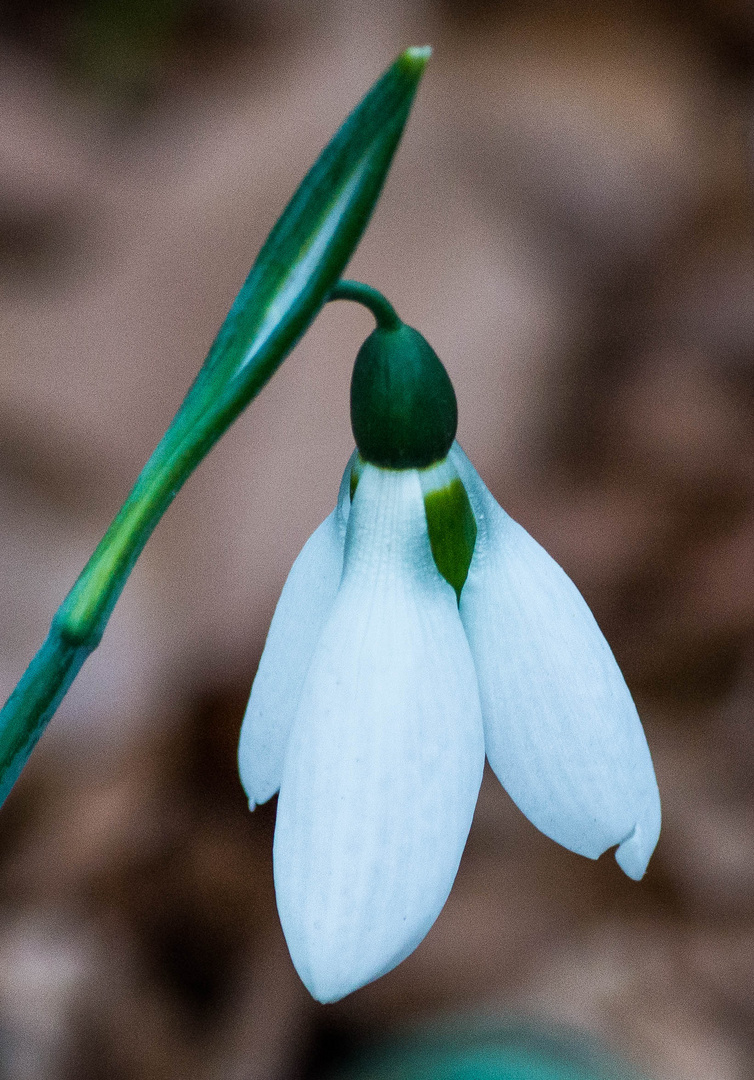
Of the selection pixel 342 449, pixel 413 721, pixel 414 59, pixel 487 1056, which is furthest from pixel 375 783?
pixel 342 449

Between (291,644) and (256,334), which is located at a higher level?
(256,334)

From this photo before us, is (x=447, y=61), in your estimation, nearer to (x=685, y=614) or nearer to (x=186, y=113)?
(x=186, y=113)

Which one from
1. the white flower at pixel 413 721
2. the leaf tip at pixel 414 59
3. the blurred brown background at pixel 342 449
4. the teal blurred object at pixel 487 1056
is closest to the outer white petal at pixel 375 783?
the white flower at pixel 413 721

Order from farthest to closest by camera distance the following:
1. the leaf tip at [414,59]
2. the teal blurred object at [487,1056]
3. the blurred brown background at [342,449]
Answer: the blurred brown background at [342,449]
the teal blurred object at [487,1056]
the leaf tip at [414,59]

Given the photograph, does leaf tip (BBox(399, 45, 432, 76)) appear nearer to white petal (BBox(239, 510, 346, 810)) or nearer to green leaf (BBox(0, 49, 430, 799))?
green leaf (BBox(0, 49, 430, 799))

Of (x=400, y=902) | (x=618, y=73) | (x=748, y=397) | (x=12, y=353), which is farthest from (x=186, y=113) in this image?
(x=400, y=902)

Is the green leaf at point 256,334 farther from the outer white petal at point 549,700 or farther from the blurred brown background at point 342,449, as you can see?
the blurred brown background at point 342,449

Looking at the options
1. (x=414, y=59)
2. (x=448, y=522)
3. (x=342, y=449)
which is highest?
(x=414, y=59)

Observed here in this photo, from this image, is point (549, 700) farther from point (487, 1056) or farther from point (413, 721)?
point (487, 1056)

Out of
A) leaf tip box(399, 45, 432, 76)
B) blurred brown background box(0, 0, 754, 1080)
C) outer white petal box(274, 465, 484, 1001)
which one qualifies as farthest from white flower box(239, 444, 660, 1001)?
blurred brown background box(0, 0, 754, 1080)
